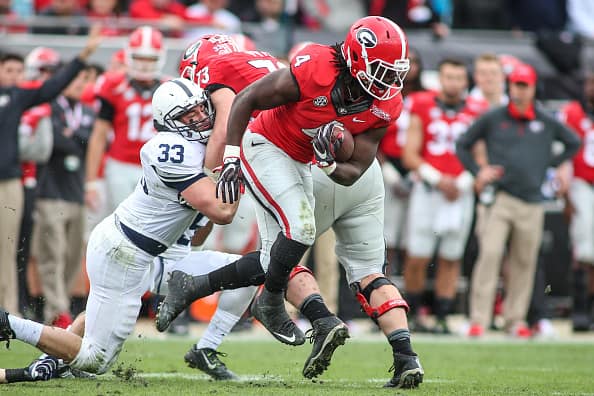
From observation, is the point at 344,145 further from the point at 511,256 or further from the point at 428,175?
the point at 511,256

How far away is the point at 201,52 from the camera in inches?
273

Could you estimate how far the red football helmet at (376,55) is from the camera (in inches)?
225

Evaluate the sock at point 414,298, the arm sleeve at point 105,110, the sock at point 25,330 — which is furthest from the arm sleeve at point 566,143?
the sock at point 25,330

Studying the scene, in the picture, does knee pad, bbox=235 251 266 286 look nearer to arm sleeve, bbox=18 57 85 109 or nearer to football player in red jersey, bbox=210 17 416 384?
football player in red jersey, bbox=210 17 416 384

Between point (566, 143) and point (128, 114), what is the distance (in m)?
3.73

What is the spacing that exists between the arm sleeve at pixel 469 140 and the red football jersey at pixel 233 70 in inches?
143

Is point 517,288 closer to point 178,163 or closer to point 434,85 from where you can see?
point 434,85

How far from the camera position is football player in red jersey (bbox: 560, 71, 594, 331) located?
10.9m

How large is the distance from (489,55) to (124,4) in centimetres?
419

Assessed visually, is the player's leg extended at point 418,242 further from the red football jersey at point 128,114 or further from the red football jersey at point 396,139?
the red football jersey at point 128,114

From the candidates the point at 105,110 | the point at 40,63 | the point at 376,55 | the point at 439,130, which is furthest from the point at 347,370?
the point at 40,63

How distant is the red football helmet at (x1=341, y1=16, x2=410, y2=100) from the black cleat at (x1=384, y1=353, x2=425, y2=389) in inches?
52.5

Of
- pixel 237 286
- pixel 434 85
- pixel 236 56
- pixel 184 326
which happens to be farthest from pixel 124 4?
pixel 237 286

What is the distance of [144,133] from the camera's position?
31.6 ft
